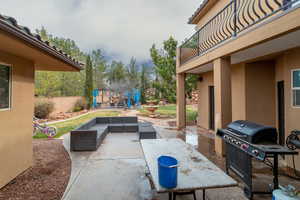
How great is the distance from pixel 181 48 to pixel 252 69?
4.00 meters

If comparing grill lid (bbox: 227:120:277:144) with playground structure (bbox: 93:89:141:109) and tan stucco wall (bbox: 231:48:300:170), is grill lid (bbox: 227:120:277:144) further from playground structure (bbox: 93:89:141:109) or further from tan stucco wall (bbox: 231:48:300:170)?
playground structure (bbox: 93:89:141:109)

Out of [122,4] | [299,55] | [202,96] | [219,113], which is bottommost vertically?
[219,113]

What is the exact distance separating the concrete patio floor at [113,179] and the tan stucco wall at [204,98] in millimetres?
5262

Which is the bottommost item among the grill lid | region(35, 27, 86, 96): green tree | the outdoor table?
the outdoor table

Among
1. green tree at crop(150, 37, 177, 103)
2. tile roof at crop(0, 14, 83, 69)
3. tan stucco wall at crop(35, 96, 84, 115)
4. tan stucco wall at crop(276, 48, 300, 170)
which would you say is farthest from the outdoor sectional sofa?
tan stucco wall at crop(35, 96, 84, 115)

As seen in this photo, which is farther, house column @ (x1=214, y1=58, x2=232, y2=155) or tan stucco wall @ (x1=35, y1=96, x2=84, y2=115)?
tan stucco wall @ (x1=35, y1=96, x2=84, y2=115)

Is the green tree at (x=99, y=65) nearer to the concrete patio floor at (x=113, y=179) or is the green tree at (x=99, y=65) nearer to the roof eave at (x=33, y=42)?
the concrete patio floor at (x=113, y=179)

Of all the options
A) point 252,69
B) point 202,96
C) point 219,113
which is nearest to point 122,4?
point 202,96

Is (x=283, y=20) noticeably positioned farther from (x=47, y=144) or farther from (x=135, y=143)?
(x=47, y=144)

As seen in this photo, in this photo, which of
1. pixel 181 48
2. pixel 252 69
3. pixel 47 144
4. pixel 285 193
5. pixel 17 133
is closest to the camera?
pixel 285 193

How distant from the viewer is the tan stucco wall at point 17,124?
3.42 metres

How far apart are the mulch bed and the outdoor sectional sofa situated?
1.84 feet

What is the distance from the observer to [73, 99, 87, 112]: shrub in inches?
698

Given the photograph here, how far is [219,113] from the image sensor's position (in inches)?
193
